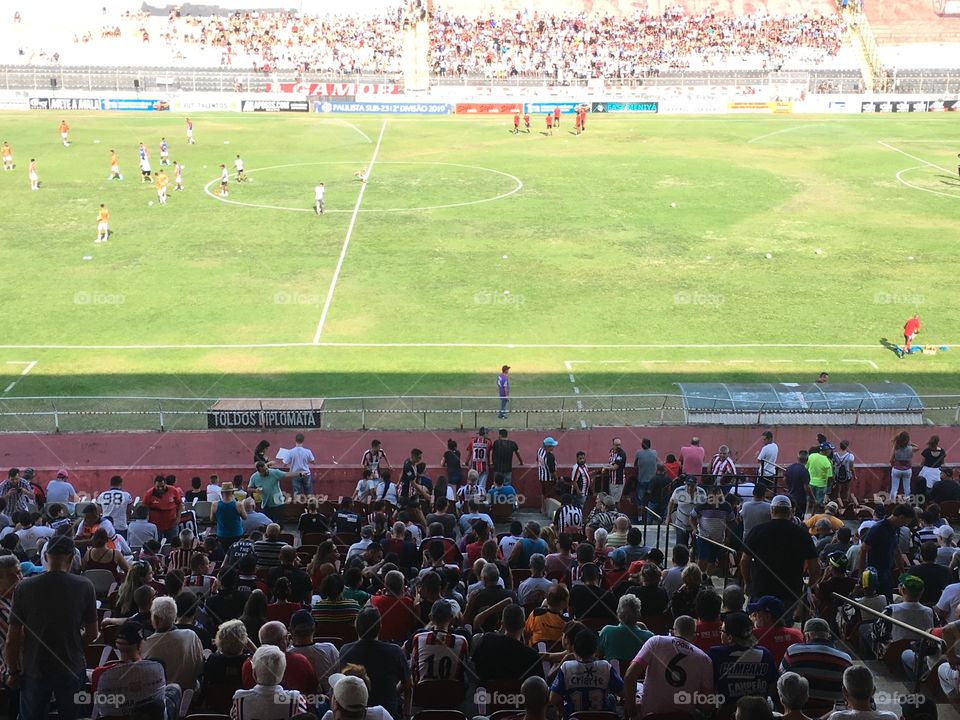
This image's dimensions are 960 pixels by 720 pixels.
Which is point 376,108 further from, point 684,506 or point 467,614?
point 467,614

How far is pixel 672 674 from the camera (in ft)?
28.4

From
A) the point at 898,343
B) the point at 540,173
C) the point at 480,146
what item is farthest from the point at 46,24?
the point at 898,343

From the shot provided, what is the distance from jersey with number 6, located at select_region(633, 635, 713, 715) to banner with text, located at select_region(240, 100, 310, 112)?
71707mm

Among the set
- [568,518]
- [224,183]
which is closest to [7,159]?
[224,183]

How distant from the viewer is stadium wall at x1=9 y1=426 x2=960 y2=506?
22.6 meters

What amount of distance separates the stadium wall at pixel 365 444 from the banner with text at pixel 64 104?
5839 centimetres

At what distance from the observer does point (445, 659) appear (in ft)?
31.1

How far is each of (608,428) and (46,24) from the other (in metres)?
86.7

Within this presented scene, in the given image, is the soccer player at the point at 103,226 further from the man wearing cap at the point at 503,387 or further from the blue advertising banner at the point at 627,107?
the blue advertising banner at the point at 627,107

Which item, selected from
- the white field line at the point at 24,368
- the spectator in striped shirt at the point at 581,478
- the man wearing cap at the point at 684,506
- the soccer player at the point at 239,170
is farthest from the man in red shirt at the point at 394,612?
the soccer player at the point at 239,170

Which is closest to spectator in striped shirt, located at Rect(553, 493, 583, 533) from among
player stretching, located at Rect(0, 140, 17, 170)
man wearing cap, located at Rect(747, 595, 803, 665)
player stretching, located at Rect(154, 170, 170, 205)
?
man wearing cap, located at Rect(747, 595, 803, 665)

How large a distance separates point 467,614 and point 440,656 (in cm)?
142

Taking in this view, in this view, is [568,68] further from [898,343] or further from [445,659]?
[445,659]

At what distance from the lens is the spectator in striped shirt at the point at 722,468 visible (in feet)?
62.3
